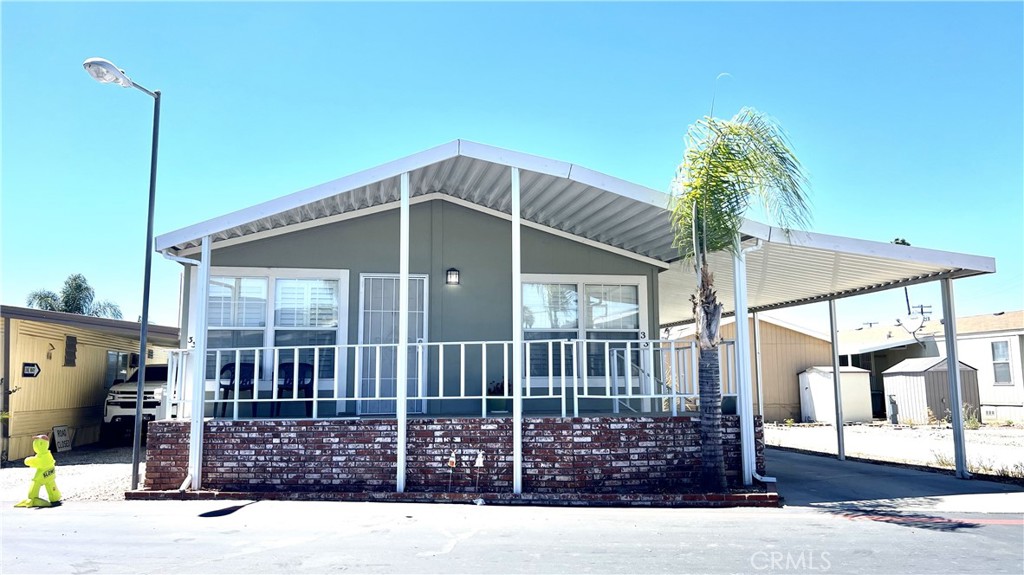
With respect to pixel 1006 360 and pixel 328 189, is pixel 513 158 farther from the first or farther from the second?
pixel 1006 360

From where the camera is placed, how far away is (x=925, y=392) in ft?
62.7

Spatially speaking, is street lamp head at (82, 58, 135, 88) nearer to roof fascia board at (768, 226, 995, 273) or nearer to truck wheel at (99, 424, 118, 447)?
roof fascia board at (768, 226, 995, 273)

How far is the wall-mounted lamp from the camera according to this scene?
9.91 m

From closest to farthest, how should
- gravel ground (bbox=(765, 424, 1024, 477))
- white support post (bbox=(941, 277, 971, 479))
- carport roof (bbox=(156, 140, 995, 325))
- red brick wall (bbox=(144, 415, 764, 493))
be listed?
1. red brick wall (bbox=(144, 415, 764, 493))
2. carport roof (bbox=(156, 140, 995, 325))
3. white support post (bbox=(941, 277, 971, 479))
4. gravel ground (bbox=(765, 424, 1024, 477))

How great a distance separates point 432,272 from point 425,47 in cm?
353

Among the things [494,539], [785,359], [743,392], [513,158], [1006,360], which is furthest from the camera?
[785,359]

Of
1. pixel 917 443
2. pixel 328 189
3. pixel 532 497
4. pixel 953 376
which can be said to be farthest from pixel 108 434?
pixel 917 443

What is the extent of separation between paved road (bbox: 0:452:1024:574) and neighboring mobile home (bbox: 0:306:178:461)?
4.87 meters

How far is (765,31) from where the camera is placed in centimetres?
995

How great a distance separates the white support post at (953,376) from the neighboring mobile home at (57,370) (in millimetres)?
11924

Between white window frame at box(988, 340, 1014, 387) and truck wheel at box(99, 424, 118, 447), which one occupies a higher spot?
white window frame at box(988, 340, 1014, 387)

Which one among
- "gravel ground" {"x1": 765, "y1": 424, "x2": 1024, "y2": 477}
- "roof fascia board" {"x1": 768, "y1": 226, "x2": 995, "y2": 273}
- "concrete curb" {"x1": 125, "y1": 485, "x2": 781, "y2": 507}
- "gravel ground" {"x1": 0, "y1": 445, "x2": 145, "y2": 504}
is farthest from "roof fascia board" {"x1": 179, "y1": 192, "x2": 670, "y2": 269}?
"gravel ground" {"x1": 765, "y1": 424, "x2": 1024, "y2": 477}

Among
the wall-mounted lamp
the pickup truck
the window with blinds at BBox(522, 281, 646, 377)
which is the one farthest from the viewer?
the pickup truck

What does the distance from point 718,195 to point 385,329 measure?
16.2 feet
